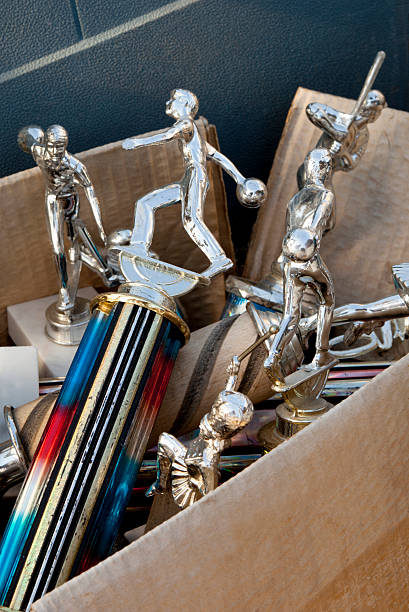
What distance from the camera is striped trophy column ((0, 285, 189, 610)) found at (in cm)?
44

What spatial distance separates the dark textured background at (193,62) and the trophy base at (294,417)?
1.16 feet

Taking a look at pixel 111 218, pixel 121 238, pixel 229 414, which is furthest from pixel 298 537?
pixel 111 218

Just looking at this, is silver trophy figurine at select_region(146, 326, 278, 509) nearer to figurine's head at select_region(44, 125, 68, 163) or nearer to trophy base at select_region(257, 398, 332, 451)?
trophy base at select_region(257, 398, 332, 451)

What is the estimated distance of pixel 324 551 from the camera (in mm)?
387

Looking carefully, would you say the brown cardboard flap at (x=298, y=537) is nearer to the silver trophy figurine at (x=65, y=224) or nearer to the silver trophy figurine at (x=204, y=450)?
the silver trophy figurine at (x=204, y=450)

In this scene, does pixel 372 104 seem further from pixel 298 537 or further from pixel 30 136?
pixel 298 537

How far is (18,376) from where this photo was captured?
0.59m

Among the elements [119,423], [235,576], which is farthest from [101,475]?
[235,576]

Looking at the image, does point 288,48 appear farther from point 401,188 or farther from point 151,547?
point 151,547

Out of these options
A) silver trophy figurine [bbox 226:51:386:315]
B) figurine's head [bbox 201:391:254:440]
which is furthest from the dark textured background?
figurine's head [bbox 201:391:254:440]

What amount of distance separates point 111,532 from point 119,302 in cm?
15

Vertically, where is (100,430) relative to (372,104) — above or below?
below

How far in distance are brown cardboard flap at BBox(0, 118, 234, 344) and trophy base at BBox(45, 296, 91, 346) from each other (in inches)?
2.0

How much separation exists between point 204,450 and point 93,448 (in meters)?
0.08
